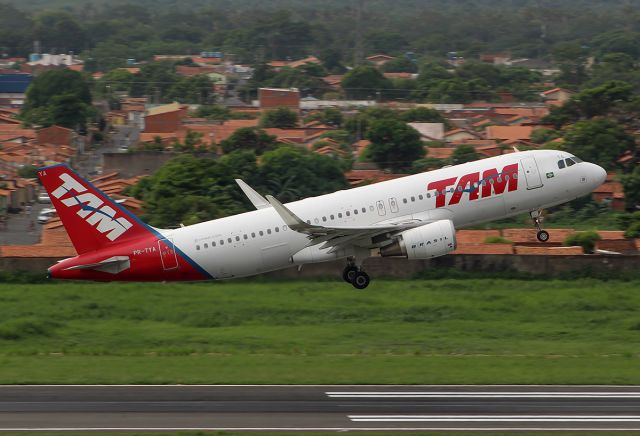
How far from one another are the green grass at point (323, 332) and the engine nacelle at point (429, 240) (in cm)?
411

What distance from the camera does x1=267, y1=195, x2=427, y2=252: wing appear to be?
4903 cm

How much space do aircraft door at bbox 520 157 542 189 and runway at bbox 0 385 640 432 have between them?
12.6 metres

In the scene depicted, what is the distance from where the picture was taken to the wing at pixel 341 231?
49.0m

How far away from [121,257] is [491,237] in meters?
32.7

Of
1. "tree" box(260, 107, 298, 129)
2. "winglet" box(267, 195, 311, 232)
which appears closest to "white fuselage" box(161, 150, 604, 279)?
"winglet" box(267, 195, 311, 232)

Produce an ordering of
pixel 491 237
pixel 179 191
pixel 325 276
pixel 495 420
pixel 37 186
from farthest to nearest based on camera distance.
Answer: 1. pixel 37 186
2. pixel 179 191
3. pixel 491 237
4. pixel 325 276
5. pixel 495 420

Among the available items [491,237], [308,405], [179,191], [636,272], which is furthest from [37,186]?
[308,405]

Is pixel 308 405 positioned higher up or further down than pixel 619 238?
higher up

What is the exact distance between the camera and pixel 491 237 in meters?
77.8

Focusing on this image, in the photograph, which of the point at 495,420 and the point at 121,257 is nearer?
the point at 495,420

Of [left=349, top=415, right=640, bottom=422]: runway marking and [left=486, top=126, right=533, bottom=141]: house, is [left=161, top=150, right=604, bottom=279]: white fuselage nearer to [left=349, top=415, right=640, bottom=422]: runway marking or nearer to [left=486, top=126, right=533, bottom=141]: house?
[left=349, top=415, right=640, bottom=422]: runway marking

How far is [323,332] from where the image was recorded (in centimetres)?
5547

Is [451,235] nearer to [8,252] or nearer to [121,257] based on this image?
[121,257]

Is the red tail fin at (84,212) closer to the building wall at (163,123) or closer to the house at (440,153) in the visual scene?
the house at (440,153)
